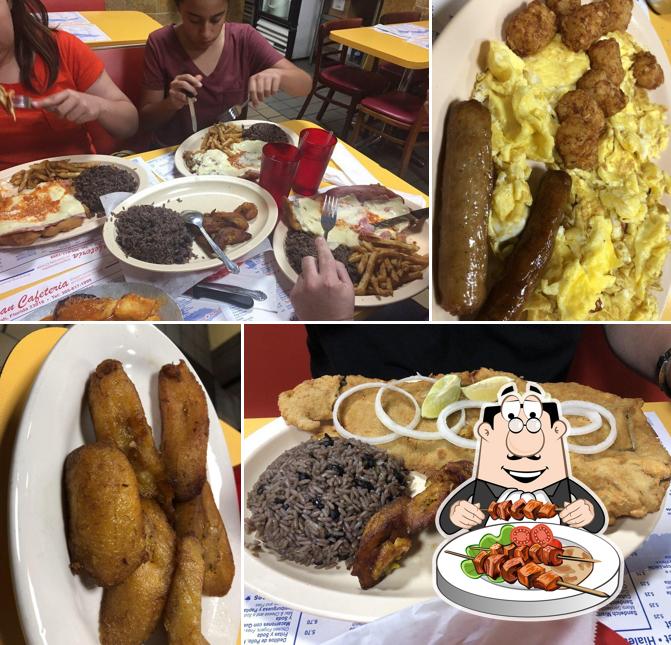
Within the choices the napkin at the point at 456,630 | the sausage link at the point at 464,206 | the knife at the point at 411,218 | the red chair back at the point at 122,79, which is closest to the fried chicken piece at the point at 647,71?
the sausage link at the point at 464,206

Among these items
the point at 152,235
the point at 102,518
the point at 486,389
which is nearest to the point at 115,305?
the point at 152,235

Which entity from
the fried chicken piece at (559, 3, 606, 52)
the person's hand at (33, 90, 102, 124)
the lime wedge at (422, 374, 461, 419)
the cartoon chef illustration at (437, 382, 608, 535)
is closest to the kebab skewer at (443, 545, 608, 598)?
the cartoon chef illustration at (437, 382, 608, 535)

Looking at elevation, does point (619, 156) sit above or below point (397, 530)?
above

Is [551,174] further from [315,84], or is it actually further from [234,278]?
[234,278]

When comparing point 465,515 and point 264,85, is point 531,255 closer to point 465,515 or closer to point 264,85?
point 465,515

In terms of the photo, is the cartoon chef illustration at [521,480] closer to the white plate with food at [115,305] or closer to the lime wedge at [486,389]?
the lime wedge at [486,389]

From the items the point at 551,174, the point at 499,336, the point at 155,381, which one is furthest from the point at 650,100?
the point at 155,381

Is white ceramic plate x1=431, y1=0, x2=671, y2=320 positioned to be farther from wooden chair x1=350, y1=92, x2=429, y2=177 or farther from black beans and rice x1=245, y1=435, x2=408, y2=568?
black beans and rice x1=245, y1=435, x2=408, y2=568
